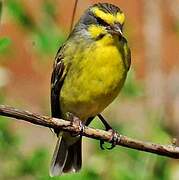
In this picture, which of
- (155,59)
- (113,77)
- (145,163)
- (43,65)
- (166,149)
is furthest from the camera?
(155,59)

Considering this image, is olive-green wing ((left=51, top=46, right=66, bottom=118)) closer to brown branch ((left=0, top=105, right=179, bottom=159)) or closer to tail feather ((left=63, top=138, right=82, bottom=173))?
tail feather ((left=63, top=138, right=82, bottom=173))

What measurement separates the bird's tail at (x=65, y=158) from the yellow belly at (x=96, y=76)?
0.54m

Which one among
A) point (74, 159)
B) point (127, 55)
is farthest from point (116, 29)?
point (74, 159)

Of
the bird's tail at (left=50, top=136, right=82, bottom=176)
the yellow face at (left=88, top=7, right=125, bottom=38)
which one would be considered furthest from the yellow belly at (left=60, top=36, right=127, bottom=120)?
the bird's tail at (left=50, top=136, right=82, bottom=176)

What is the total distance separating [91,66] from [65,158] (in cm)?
97

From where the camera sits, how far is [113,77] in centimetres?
599

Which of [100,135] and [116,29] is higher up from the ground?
[116,29]

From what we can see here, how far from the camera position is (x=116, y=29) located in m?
5.82

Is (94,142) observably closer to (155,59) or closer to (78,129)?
(155,59)

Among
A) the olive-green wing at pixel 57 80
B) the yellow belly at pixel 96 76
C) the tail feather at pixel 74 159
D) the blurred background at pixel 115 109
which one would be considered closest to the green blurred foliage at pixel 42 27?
the blurred background at pixel 115 109

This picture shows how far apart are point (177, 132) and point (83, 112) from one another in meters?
1.83

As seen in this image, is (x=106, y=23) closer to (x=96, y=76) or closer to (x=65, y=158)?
(x=96, y=76)

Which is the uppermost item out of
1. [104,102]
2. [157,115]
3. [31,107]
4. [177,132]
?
[104,102]

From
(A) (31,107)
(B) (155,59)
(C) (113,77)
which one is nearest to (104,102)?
(C) (113,77)
